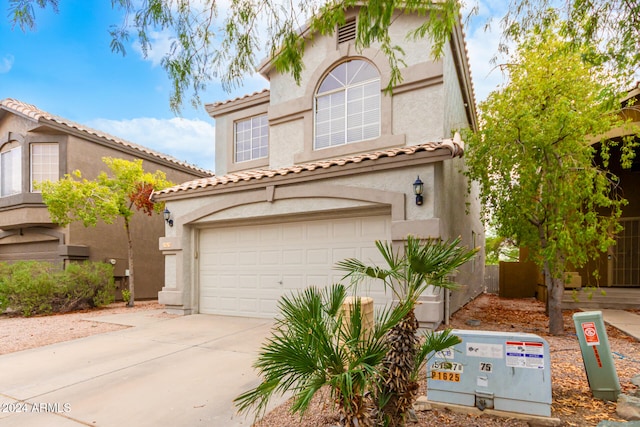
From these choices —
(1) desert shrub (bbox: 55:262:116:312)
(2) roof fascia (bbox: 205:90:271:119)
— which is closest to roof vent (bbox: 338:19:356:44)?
(2) roof fascia (bbox: 205:90:271:119)

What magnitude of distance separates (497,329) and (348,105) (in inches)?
255

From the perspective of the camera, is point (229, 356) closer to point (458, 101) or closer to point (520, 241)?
point (520, 241)

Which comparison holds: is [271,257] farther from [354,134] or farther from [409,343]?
[409,343]

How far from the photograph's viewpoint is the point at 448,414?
363 cm

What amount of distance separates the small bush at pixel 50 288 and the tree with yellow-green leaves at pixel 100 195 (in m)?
1.03

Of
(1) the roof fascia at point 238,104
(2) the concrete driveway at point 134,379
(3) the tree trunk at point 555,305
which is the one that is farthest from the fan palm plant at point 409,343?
(1) the roof fascia at point 238,104

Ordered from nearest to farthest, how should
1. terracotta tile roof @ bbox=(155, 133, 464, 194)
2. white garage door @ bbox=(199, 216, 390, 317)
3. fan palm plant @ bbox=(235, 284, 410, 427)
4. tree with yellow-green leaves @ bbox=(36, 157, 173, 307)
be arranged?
fan palm plant @ bbox=(235, 284, 410, 427), terracotta tile roof @ bbox=(155, 133, 464, 194), white garage door @ bbox=(199, 216, 390, 317), tree with yellow-green leaves @ bbox=(36, 157, 173, 307)

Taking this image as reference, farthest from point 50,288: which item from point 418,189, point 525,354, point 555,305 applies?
point 555,305

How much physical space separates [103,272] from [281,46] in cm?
1037

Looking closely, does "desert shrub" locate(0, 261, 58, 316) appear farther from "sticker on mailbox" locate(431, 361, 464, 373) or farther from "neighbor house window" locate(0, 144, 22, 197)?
"sticker on mailbox" locate(431, 361, 464, 373)

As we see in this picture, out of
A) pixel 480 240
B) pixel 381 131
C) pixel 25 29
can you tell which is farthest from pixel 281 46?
pixel 480 240

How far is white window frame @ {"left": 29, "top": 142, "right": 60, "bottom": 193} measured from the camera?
13461mm

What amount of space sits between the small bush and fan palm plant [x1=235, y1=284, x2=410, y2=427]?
35.5ft

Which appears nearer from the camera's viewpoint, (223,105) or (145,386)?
(145,386)
